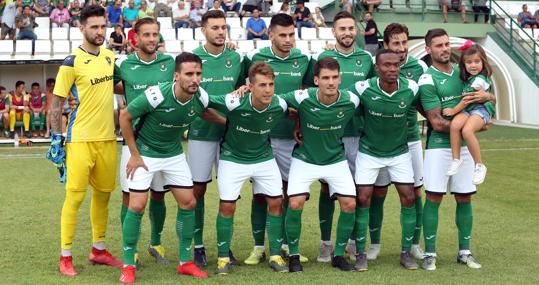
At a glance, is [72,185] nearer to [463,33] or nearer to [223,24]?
[223,24]

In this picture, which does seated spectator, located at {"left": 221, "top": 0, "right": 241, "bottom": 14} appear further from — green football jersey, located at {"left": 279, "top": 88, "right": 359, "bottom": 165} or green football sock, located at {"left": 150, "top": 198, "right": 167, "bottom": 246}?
green football jersey, located at {"left": 279, "top": 88, "right": 359, "bottom": 165}

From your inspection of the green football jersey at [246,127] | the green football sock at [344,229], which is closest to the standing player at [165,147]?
the green football jersey at [246,127]

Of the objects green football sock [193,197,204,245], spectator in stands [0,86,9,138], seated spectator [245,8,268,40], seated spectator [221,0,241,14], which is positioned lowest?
spectator in stands [0,86,9,138]

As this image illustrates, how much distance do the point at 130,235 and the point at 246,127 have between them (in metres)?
1.34

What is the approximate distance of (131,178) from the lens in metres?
6.95

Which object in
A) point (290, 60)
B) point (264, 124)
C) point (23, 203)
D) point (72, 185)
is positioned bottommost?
point (23, 203)

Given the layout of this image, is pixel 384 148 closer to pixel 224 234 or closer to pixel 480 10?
pixel 224 234

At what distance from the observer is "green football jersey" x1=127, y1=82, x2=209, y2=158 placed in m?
6.82

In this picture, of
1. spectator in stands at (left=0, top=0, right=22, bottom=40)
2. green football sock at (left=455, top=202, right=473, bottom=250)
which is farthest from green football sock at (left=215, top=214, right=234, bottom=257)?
spectator in stands at (left=0, top=0, right=22, bottom=40)

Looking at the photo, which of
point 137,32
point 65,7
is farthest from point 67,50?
point 137,32

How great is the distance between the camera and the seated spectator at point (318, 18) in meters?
24.2

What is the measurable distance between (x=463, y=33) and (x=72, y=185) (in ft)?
66.8

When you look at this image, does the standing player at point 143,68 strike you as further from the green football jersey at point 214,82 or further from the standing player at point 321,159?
the standing player at point 321,159

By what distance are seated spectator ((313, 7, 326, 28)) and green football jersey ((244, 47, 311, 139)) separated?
16.4 meters
